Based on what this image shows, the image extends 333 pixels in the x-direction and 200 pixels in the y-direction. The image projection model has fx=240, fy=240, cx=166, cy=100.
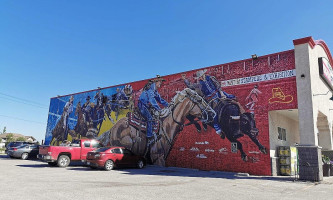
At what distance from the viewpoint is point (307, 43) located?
562 inches

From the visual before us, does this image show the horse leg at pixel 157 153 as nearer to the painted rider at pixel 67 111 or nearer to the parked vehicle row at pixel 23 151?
the parked vehicle row at pixel 23 151

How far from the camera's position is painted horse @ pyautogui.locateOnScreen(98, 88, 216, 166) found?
1833cm

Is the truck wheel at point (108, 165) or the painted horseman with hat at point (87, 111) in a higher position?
the painted horseman with hat at point (87, 111)

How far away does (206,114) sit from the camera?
703 inches

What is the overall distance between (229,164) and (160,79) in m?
9.48

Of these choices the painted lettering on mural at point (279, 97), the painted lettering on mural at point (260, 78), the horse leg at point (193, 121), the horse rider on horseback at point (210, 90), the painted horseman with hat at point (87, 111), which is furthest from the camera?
the painted horseman with hat at point (87, 111)

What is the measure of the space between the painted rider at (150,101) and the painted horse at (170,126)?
2.96 feet

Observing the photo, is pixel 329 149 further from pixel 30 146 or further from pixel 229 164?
pixel 30 146

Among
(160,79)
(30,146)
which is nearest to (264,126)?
(160,79)

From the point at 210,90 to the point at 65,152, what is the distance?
11.4 m

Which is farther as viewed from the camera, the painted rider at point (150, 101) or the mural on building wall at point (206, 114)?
the painted rider at point (150, 101)

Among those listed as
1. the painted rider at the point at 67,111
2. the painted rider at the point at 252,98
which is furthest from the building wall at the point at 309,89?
the painted rider at the point at 67,111

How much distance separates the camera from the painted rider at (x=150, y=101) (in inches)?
832

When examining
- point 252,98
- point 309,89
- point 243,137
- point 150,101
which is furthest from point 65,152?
point 309,89
